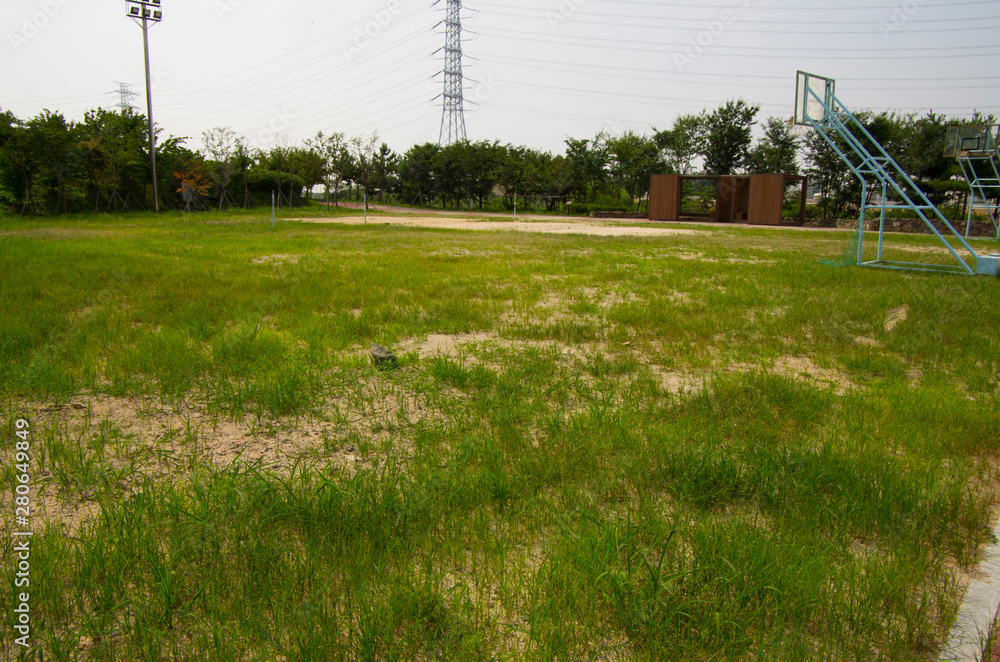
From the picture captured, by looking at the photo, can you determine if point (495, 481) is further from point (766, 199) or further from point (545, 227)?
point (766, 199)

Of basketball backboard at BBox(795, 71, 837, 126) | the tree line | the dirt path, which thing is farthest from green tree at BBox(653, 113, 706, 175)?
basketball backboard at BBox(795, 71, 837, 126)

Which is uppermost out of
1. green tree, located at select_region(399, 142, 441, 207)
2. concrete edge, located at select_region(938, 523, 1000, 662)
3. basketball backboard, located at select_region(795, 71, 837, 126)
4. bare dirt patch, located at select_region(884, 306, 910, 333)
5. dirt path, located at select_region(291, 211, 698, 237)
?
green tree, located at select_region(399, 142, 441, 207)

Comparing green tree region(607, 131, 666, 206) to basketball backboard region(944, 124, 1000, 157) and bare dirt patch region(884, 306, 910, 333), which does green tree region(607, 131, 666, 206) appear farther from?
bare dirt patch region(884, 306, 910, 333)

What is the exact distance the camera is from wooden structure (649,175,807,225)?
35000 mm

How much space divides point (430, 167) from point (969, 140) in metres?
46.7

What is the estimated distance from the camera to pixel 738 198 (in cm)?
3862

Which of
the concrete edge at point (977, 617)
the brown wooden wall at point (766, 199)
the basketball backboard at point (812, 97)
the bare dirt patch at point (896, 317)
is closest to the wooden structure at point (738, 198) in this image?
the brown wooden wall at point (766, 199)

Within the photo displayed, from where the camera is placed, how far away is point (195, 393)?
13.5ft

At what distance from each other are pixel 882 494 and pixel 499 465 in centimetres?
183

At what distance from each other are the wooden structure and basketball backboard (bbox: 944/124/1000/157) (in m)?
16.2

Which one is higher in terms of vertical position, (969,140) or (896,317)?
(969,140)

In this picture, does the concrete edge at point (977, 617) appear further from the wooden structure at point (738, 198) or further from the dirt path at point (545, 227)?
the wooden structure at point (738, 198)

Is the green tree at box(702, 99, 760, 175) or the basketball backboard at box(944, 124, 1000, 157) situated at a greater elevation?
the green tree at box(702, 99, 760, 175)

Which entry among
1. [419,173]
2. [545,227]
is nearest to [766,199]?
[545,227]
